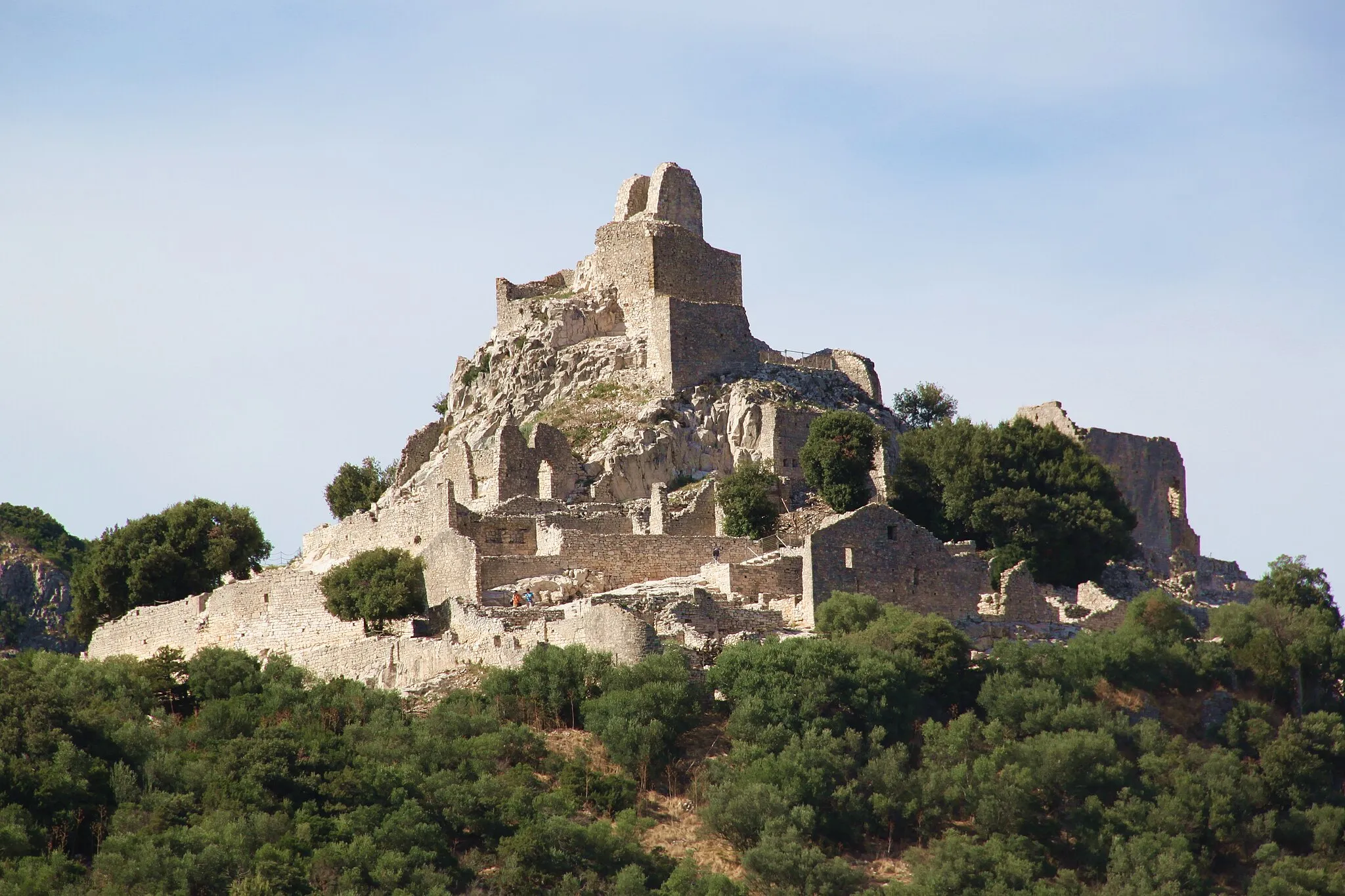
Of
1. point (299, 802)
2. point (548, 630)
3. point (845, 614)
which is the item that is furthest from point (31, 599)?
point (299, 802)

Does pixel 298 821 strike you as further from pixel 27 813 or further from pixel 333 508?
pixel 333 508

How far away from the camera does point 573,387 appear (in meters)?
64.5

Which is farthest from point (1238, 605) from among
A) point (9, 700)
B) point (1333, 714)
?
point (9, 700)

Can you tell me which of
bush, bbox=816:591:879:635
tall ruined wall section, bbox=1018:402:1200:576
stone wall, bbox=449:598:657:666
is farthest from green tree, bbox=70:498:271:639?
tall ruined wall section, bbox=1018:402:1200:576

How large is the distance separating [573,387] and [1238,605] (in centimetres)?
2072

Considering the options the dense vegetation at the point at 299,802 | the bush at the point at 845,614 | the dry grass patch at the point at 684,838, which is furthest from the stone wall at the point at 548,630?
the bush at the point at 845,614

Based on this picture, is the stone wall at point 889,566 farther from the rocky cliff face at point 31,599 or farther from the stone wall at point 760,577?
the rocky cliff face at point 31,599

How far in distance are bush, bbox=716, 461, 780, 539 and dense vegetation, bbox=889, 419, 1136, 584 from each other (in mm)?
3147

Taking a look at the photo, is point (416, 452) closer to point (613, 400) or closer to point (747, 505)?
point (613, 400)

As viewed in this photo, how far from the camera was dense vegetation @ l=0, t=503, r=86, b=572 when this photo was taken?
8525 cm

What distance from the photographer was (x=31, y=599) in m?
82.6

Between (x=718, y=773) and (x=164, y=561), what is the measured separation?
21665 millimetres

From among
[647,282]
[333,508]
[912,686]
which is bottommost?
[912,686]

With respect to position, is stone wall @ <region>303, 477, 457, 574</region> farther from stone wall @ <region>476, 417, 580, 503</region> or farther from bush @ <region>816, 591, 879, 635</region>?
bush @ <region>816, 591, 879, 635</region>
